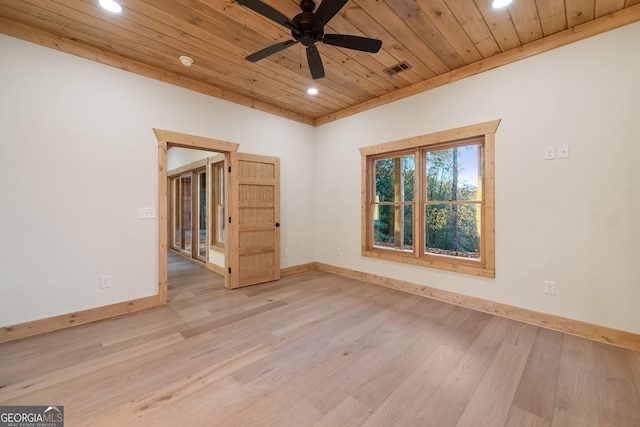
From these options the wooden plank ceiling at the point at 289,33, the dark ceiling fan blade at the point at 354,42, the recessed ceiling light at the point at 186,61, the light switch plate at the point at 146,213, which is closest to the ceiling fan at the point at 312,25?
the dark ceiling fan blade at the point at 354,42

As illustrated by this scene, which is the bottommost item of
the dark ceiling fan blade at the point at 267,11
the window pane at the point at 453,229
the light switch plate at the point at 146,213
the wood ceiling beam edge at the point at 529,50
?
the window pane at the point at 453,229

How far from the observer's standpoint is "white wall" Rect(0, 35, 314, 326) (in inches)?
96.1

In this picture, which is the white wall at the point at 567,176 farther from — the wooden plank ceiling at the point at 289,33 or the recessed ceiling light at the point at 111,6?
the recessed ceiling light at the point at 111,6

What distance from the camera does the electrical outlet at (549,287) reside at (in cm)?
265

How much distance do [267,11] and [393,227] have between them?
3301mm

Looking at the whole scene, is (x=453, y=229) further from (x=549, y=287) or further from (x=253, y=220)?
(x=253, y=220)

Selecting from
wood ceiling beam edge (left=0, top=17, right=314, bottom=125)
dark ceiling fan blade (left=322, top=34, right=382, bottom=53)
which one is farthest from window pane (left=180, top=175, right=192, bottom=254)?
dark ceiling fan blade (left=322, top=34, right=382, bottom=53)

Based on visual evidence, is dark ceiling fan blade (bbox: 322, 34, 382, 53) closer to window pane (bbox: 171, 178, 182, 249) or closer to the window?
the window

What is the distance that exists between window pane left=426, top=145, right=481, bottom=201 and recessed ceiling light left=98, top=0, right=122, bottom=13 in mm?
3803

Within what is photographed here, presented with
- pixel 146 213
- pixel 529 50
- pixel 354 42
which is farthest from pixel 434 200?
pixel 146 213

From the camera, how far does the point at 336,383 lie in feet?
6.06

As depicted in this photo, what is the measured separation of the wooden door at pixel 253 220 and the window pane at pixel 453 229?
2.48 m

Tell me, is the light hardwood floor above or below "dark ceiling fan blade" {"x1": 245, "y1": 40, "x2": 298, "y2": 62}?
below

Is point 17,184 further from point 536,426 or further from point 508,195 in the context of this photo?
point 508,195
